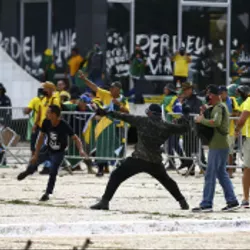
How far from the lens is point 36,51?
32812 millimetres

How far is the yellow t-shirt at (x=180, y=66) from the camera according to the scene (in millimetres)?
32438

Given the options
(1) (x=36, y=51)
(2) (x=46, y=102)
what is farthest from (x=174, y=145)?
(1) (x=36, y=51)

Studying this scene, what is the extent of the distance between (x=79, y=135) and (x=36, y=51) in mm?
8961

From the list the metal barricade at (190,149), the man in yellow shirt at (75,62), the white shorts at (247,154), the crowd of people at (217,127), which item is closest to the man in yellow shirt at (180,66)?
the man in yellow shirt at (75,62)

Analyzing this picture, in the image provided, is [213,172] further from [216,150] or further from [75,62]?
[75,62]

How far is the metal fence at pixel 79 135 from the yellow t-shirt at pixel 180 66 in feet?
25.9

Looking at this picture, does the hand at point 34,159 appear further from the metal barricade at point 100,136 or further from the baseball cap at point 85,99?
the baseball cap at point 85,99

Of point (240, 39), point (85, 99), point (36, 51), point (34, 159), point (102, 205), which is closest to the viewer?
point (102, 205)

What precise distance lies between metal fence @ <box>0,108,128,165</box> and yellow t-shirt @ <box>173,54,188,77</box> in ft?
25.9

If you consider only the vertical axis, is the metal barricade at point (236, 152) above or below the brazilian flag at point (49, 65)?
below

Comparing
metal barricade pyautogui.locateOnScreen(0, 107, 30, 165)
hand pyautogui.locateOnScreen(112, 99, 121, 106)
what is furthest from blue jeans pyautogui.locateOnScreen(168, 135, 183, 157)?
metal barricade pyautogui.locateOnScreen(0, 107, 30, 165)

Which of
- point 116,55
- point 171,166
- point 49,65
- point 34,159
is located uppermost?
point 116,55

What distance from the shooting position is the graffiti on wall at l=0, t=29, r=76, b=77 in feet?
106

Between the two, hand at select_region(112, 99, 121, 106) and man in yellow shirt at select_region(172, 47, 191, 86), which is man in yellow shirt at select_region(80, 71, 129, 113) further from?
man in yellow shirt at select_region(172, 47, 191, 86)
